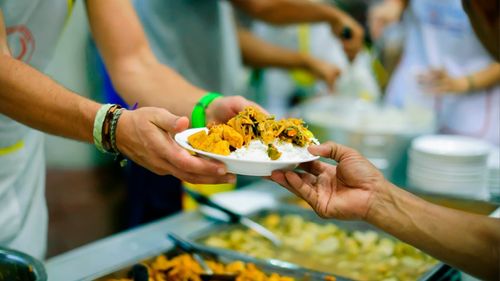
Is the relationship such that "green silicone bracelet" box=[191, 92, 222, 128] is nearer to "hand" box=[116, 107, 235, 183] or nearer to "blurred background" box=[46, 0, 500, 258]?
"hand" box=[116, 107, 235, 183]

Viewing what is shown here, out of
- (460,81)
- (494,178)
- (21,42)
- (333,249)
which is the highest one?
(21,42)

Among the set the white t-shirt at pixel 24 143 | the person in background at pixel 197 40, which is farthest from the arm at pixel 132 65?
the person in background at pixel 197 40

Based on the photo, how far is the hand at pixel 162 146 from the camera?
1174 millimetres

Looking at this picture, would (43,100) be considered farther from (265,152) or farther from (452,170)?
(452,170)

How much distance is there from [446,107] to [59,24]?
213cm

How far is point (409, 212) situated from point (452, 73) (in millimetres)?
2004

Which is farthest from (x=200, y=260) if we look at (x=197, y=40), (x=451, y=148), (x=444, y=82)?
(x=444, y=82)

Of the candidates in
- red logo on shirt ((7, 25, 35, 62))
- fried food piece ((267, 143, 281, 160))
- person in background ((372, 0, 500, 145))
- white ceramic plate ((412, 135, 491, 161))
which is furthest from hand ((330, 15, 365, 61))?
fried food piece ((267, 143, 281, 160))

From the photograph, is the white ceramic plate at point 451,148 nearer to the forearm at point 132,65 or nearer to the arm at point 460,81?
the arm at point 460,81

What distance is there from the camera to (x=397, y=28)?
3680mm

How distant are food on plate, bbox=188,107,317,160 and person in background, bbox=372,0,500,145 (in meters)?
1.81

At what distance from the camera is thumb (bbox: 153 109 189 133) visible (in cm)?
116

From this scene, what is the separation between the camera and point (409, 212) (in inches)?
49.8

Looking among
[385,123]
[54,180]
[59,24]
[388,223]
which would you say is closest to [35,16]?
[59,24]
